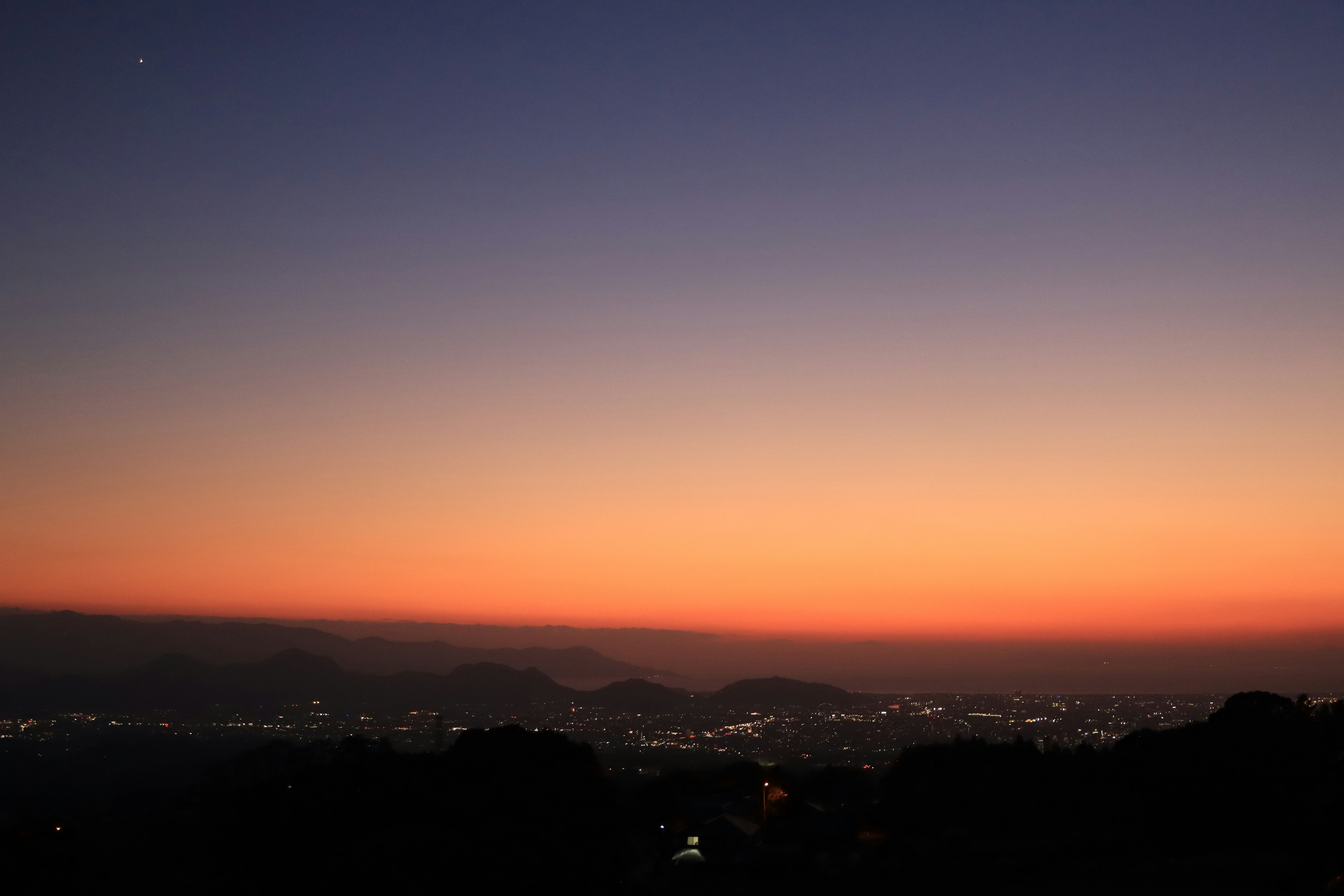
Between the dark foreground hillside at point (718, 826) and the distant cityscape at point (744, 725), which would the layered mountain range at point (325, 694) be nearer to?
the distant cityscape at point (744, 725)

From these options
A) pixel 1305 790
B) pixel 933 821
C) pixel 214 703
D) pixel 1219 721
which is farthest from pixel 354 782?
pixel 214 703

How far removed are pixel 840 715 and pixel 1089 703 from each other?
3759 centimetres

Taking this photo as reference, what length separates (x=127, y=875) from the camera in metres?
23.9

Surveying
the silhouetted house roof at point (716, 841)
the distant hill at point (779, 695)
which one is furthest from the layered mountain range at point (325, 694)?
the silhouetted house roof at point (716, 841)

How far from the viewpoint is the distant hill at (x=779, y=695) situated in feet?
562

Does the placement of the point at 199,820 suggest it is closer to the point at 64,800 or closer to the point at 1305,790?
the point at 64,800

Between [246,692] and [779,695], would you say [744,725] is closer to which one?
[779,695]

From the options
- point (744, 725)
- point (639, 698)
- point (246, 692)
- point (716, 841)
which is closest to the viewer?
point (716, 841)

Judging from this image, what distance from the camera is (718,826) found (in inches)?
1458

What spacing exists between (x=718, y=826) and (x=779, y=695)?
482 feet

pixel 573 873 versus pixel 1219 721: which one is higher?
pixel 1219 721

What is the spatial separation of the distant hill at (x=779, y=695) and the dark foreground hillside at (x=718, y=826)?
130343 millimetres

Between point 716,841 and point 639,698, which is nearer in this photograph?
point 716,841

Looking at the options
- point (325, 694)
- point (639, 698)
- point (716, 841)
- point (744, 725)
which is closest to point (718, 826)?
point (716, 841)
